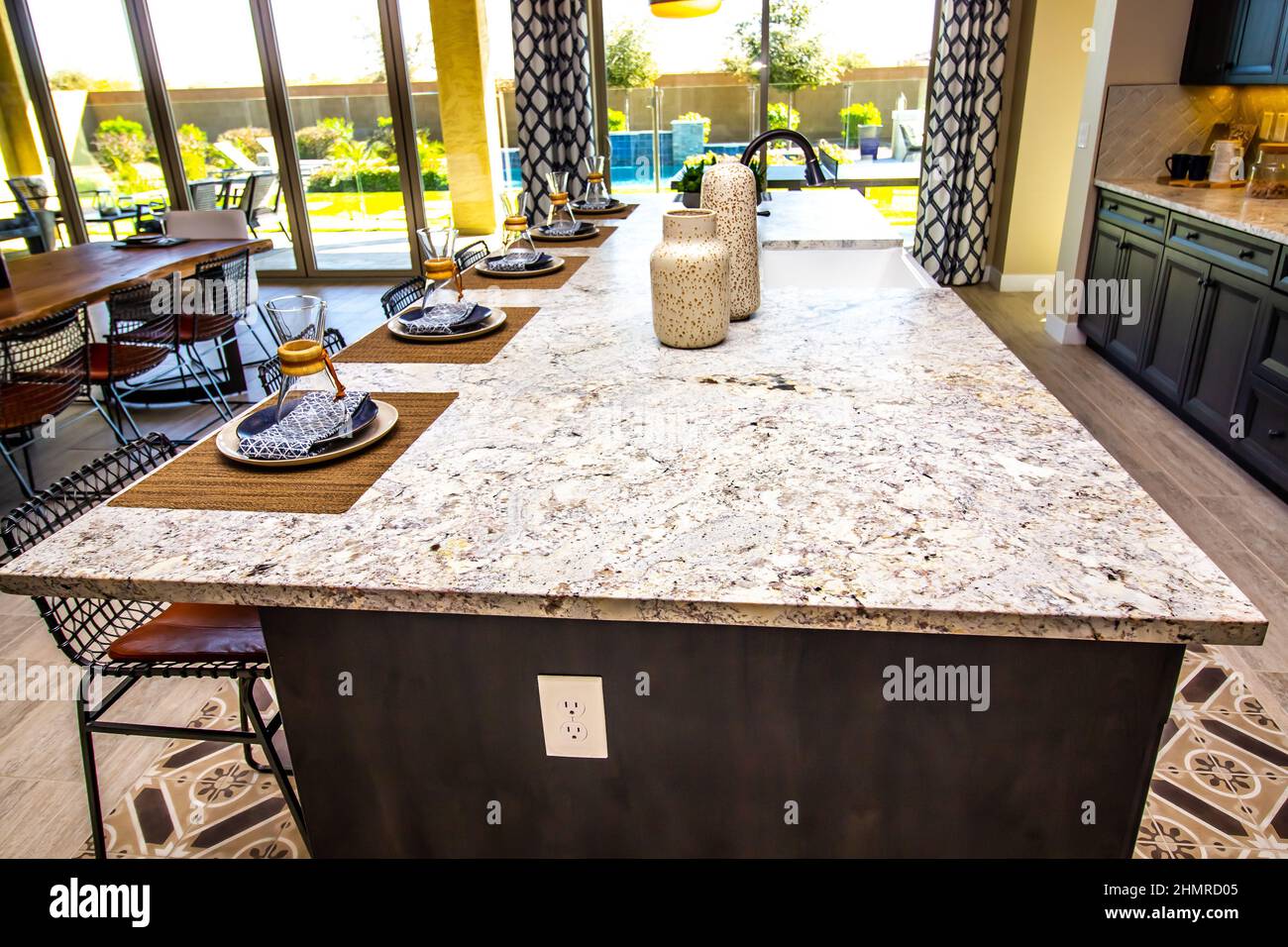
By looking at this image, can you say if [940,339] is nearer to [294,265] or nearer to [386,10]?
Answer: [386,10]

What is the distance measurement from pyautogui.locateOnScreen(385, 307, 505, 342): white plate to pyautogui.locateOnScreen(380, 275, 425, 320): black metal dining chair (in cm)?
56

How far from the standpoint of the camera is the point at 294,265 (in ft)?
22.2

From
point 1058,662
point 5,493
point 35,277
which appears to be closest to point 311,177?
point 35,277

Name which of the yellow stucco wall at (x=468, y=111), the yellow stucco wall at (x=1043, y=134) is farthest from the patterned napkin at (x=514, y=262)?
the yellow stucco wall at (x=1043, y=134)

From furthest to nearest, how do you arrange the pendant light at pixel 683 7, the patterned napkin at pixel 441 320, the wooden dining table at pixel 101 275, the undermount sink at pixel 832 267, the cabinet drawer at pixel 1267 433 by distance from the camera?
the wooden dining table at pixel 101 275 → the pendant light at pixel 683 7 → the cabinet drawer at pixel 1267 433 → the undermount sink at pixel 832 267 → the patterned napkin at pixel 441 320

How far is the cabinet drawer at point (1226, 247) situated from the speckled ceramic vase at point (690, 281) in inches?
93.0

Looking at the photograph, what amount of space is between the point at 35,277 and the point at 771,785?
4.08 m

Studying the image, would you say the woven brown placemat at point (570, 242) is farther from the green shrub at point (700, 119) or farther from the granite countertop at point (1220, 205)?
the green shrub at point (700, 119)

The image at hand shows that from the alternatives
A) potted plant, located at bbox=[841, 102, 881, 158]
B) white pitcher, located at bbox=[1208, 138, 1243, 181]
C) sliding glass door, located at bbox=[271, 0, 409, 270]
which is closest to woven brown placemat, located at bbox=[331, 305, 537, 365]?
white pitcher, located at bbox=[1208, 138, 1243, 181]

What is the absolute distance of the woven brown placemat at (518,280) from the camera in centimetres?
237

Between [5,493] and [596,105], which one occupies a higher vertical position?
[596,105]

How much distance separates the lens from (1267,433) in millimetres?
→ 3025
